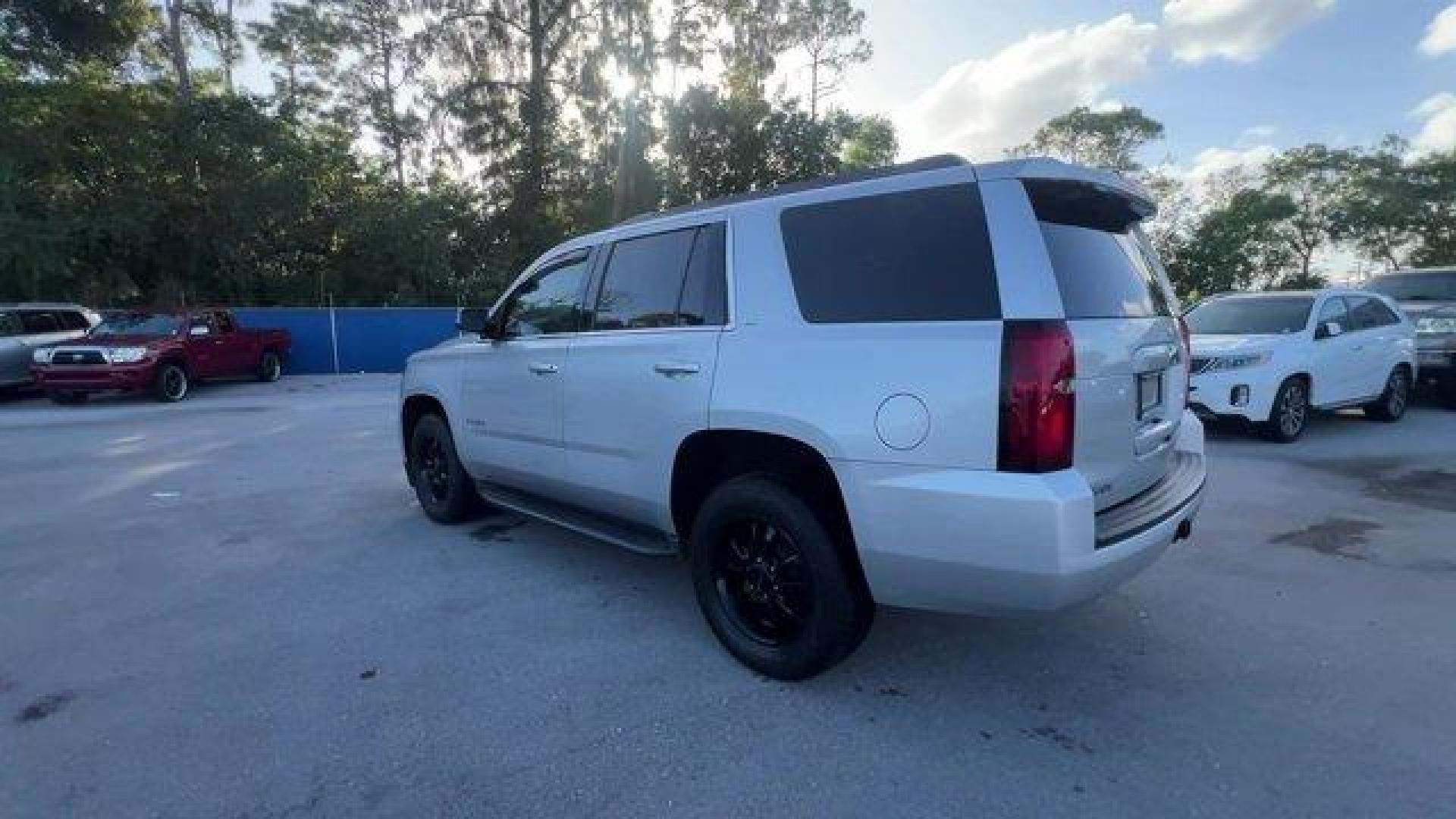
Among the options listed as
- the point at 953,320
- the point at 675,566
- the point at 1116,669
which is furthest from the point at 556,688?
the point at 1116,669

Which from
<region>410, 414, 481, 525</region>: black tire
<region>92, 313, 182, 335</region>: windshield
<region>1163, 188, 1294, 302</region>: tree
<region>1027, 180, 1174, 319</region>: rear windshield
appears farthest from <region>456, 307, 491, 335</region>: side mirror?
<region>1163, 188, 1294, 302</region>: tree

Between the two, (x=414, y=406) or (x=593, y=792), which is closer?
(x=593, y=792)

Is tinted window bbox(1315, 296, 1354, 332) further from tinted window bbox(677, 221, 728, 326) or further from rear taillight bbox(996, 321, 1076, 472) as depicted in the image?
tinted window bbox(677, 221, 728, 326)

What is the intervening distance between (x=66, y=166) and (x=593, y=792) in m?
22.3

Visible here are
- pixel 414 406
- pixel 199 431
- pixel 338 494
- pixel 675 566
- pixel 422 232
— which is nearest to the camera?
pixel 675 566

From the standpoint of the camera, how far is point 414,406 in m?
5.60

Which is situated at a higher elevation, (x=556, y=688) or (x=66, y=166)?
(x=66, y=166)

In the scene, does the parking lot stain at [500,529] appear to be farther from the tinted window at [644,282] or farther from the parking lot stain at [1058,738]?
the parking lot stain at [1058,738]

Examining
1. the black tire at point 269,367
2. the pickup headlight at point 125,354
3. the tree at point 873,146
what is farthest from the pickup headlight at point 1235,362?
the tree at point 873,146

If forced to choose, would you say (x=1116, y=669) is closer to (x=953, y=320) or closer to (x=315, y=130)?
(x=953, y=320)

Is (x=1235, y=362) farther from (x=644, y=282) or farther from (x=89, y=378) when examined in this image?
(x=89, y=378)

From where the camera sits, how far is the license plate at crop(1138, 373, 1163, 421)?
9.23 ft

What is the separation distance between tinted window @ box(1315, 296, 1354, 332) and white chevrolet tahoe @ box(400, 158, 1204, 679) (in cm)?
621

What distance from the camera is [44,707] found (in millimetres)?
2908
